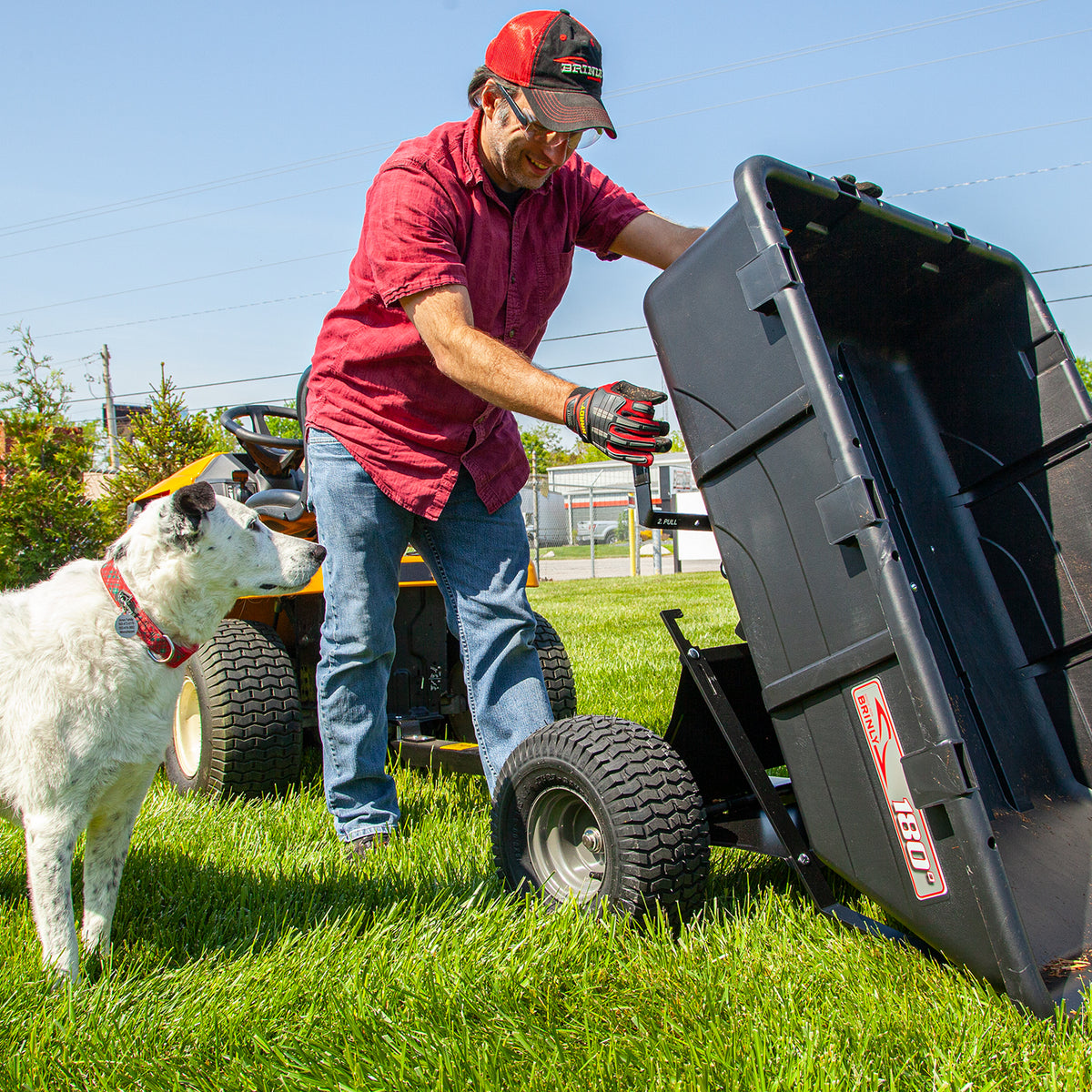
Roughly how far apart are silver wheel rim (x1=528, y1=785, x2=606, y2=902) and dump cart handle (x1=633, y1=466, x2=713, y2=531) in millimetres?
664

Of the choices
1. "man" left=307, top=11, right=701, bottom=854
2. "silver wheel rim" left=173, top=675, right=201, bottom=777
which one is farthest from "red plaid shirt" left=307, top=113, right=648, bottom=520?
"silver wheel rim" left=173, top=675, right=201, bottom=777

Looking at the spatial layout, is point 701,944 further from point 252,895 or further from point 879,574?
point 252,895

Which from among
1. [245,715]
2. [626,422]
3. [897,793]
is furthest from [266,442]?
[897,793]

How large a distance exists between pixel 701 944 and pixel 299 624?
2.41 m

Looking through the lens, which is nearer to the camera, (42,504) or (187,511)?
(187,511)

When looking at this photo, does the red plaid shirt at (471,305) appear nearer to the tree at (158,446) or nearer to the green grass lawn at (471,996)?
the green grass lawn at (471,996)

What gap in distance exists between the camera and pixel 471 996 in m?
1.79

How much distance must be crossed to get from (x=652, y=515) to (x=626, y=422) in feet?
1.03

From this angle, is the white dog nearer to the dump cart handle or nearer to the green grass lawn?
the green grass lawn

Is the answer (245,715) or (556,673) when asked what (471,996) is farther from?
(556,673)

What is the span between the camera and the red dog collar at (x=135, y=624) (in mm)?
2178

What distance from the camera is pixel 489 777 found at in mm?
2781

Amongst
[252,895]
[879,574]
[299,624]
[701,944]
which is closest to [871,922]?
[701,944]

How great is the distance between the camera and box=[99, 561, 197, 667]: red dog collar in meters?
2.18
